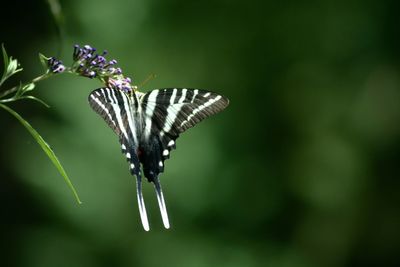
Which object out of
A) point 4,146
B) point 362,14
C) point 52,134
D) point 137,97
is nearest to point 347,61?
point 362,14

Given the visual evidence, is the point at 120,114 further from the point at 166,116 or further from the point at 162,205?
the point at 162,205

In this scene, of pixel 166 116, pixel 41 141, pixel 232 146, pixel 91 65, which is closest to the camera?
pixel 41 141

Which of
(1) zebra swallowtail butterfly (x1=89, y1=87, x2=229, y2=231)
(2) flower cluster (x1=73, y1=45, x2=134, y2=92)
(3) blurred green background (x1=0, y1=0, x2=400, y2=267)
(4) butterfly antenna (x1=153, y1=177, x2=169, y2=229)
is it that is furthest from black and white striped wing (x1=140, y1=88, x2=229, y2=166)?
(3) blurred green background (x1=0, y1=0, x2=400, y2=267)

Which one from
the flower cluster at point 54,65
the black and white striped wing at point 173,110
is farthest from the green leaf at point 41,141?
the black and white striped wing at point 173,110

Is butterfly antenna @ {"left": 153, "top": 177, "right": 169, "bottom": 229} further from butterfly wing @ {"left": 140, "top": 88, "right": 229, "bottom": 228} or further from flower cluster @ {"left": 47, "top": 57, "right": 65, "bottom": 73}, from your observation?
flower cluster @ {"left": 47, "top": 57, "right": 65, "bottom": 73}

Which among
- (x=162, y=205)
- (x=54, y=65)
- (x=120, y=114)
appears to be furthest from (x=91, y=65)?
(x=162, y=205)

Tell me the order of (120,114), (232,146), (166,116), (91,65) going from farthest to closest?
(232,146), (166,116), (120,114), (91,65)
